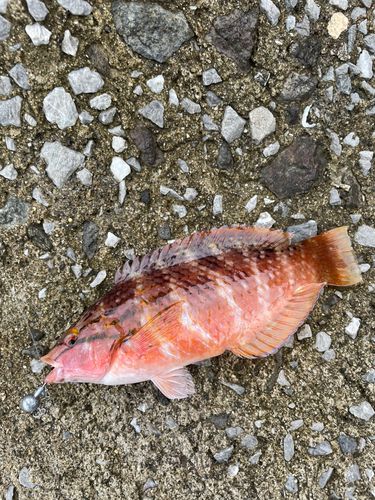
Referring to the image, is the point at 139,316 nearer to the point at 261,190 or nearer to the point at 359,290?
the point at 261,190

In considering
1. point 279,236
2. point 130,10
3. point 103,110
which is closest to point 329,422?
point 279,236

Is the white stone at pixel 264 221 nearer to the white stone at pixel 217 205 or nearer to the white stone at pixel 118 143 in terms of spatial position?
the white stone at pixel 217 205

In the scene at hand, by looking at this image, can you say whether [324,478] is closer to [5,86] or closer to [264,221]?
[264,221]

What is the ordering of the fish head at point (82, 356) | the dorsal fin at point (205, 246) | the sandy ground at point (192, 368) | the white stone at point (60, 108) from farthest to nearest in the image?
the sandy ground at point (192, 368), the white stone at point (60, 108), the dorsal fin at point (205, 246), the fish head at point (82, 356)

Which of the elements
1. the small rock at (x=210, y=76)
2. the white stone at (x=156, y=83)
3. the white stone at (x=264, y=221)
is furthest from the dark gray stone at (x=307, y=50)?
the white stone at (x=264, y=221)

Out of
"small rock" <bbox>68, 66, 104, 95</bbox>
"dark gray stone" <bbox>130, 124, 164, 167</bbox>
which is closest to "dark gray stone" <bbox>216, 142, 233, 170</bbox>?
"dark gray stone" <bbox>130, 124, 164, 167</bbox>
